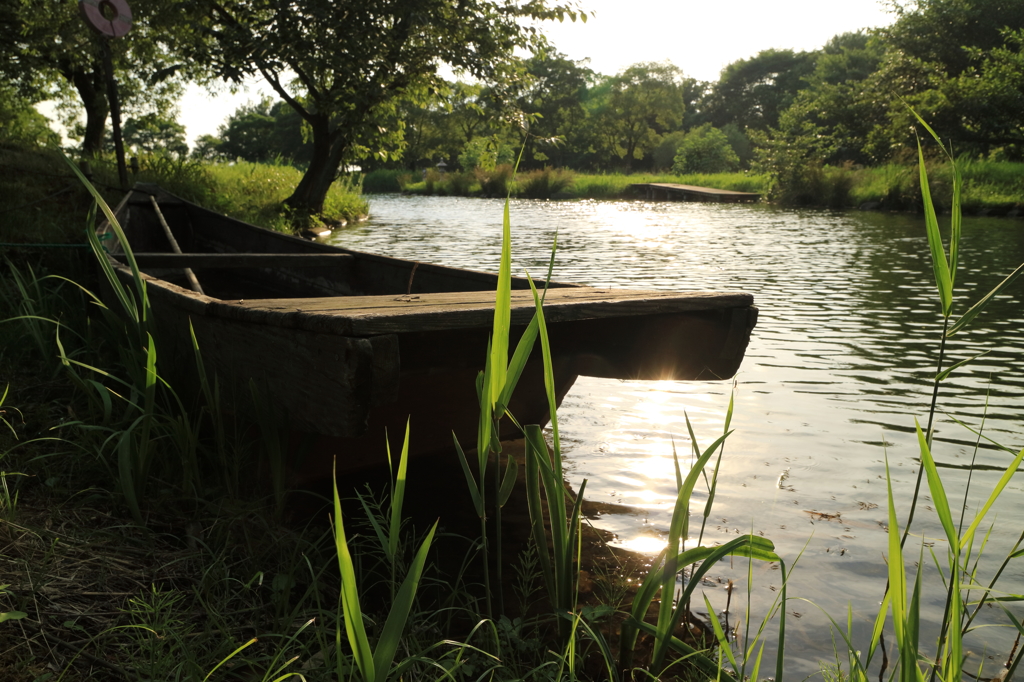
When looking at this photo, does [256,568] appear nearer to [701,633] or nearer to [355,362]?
[355,362]

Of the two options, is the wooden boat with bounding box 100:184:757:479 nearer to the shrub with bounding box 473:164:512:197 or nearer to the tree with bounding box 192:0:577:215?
the tree with bounding box 192:0:577:215

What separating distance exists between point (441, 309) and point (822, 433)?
7.52 ft

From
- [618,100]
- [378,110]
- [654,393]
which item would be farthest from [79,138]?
[618,100]

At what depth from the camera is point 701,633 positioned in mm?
1794

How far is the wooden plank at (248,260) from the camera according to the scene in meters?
3.71

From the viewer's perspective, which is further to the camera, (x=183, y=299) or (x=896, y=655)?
(x=183, y=299)

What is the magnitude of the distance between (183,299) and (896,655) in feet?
7.25

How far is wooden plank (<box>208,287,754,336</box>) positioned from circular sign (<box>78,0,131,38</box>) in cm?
519

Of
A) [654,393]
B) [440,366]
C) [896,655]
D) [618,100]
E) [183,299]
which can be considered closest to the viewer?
[896,655]

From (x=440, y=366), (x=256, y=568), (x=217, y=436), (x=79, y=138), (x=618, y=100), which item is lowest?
(x=256, y=568)

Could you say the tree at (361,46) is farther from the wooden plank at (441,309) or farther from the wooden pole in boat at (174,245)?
the wooden plank at (441,309)

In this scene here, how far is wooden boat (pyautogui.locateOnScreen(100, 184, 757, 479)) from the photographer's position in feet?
5.39

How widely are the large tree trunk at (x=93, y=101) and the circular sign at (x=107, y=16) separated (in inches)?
451

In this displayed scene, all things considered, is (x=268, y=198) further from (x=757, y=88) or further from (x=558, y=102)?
(x=757, y=88)
